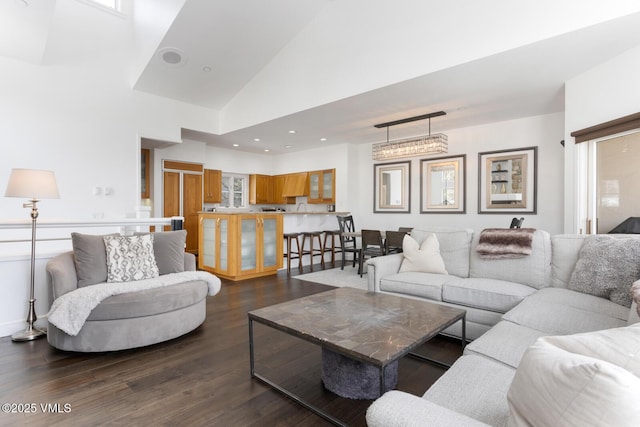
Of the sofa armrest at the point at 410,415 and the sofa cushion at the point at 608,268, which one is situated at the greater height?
the sofa cushion at the point at 608,268

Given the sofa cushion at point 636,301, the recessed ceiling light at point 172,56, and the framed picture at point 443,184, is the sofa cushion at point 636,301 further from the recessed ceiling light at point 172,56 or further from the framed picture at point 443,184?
the recessed ceiling light at point 172,56

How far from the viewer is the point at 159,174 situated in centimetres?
679

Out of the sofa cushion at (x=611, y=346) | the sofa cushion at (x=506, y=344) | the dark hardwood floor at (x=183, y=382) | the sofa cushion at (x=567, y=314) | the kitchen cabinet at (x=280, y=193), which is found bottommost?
the dark hardwood floor at (x=183, y=382)

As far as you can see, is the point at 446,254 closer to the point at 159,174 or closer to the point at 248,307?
the point at 248,307

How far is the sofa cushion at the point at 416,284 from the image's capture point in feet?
9.91

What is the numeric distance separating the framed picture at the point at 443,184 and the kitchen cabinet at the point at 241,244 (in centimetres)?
294

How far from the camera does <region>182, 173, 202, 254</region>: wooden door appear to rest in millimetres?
7184

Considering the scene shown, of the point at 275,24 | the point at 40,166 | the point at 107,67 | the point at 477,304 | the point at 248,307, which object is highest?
the point at 275,24

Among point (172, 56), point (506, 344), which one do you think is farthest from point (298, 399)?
point (172, 56)

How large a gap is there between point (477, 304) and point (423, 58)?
2665mm

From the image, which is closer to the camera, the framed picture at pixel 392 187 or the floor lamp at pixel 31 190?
the floor lamp at pixel 31 190

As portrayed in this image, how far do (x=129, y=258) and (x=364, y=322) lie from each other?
7.53 ft

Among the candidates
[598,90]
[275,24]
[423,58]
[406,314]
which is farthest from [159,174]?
[598,90]

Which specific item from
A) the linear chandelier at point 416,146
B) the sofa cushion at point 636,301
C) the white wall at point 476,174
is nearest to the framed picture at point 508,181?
the white wall at point 476,174
